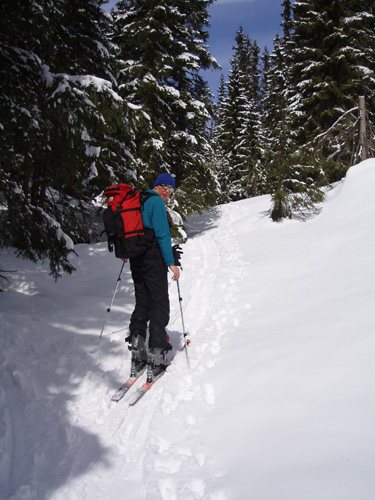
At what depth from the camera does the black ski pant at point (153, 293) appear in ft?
12.0

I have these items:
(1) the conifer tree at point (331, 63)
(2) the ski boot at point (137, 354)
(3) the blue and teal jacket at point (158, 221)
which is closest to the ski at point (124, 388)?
(2) the ski boot at point (137, 354)

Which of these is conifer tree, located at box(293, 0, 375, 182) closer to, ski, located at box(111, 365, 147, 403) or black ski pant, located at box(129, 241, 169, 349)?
black ski pant, located at box(129, 241, 169, 349)

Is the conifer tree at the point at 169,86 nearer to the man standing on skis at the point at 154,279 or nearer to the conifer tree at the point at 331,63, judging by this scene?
the conifer tree at the point at 331,63

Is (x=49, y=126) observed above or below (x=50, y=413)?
above

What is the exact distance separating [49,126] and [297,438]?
18.4ft

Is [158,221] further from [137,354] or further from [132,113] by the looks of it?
[132,113]

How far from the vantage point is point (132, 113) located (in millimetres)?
5848

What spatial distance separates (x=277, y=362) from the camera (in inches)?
128

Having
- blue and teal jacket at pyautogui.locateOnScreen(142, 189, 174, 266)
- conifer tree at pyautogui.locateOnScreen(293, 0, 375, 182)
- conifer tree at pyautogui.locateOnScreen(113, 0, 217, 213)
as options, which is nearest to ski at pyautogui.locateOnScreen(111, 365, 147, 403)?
blue and teal jacket at pyautogui.locateOnScreen(142, 189, 174, 266)

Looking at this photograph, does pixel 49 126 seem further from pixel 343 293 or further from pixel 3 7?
pixel 343 293

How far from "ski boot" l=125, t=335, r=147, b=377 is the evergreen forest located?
8.67 ft

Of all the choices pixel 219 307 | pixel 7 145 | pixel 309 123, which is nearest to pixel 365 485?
pixel 219 307

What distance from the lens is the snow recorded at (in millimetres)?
2068

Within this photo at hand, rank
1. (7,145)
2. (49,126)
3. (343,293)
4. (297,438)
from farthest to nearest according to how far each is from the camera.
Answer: (49,126)
(7,145)
(343,293)
(297,438)
